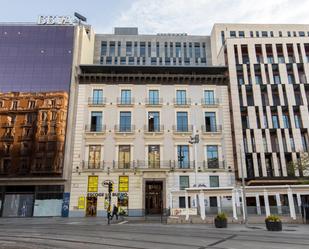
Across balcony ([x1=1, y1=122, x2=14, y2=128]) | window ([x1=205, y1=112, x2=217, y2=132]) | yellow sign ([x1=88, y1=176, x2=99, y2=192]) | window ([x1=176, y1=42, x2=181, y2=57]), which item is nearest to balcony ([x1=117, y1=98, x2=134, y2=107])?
yellow sign ([x1=88, y1=176, x2=99, y2=192])

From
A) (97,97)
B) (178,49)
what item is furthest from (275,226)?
(178,49)

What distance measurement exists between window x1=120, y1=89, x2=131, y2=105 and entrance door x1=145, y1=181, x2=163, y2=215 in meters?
10.1

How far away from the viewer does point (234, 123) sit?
31.9 meters

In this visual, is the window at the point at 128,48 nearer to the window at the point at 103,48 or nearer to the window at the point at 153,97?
the window at the point at 103,48

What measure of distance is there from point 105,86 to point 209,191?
18424 mm

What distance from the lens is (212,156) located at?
100 ft

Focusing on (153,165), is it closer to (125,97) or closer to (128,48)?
(125,97)

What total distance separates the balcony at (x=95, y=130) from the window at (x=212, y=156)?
12.5 metres

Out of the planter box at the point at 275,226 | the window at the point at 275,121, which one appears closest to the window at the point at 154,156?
the window at the point at 275,121

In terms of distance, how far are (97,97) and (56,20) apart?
13.1 m

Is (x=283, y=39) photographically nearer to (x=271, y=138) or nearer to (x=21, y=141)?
(x=271, y=138)

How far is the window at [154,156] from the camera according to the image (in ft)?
98.2

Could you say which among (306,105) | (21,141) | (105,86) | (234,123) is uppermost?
(105,86)

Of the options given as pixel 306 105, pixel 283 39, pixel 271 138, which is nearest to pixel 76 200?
pixel 271 138
